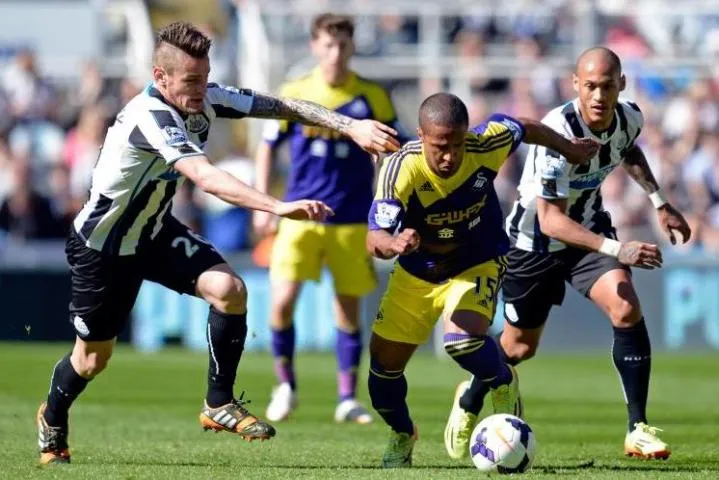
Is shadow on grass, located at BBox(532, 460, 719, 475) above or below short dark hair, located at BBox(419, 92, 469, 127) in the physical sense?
below

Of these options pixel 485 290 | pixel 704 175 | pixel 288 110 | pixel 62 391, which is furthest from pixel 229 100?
pixel 704 175

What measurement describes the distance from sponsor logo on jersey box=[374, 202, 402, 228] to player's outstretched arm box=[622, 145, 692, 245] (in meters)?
2.27

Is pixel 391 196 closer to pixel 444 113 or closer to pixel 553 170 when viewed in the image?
pixel 444 113

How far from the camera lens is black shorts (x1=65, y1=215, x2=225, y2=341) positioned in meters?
8.60

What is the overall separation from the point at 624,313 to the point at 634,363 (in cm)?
33

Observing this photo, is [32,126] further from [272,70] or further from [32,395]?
[32,395]

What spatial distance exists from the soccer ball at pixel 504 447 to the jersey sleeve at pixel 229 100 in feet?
7.64

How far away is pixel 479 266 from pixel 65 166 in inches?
477

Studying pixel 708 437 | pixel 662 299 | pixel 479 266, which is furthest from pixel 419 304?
pixel 662 299

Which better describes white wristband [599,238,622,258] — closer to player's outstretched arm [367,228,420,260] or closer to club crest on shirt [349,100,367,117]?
player's outstretched arm [367,228,420,260]

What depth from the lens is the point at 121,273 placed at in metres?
8.68

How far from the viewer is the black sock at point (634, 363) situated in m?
9.23

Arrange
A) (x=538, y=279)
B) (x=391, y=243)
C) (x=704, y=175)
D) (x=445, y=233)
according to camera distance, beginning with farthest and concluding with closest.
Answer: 1. (x=704, y=175)
2. (x=538, y=279)
3. (x=445, y=233)
4. (x=391, y=243)

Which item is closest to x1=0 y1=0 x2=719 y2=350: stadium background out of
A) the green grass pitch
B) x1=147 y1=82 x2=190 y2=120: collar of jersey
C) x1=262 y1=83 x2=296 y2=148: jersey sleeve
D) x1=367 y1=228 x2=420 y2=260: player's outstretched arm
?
the green grass pitch
